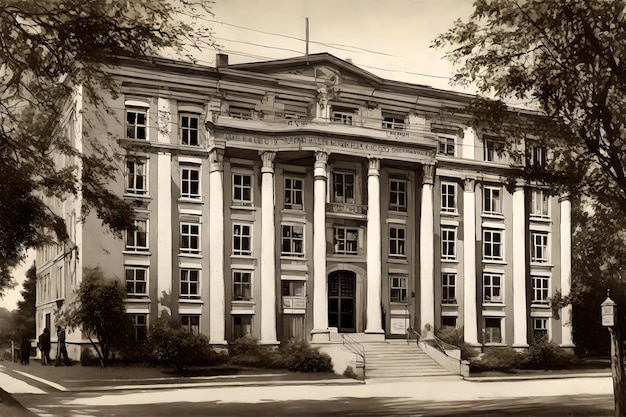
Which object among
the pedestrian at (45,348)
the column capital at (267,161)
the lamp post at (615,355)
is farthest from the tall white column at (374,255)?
the pedestrian at (45,348)

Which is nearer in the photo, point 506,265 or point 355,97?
point 355,97

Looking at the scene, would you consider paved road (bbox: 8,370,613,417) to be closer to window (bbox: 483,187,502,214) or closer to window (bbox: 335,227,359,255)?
window (bbox: 335,227,359,255)

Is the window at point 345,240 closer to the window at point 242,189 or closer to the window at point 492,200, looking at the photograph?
the window at point 242,189

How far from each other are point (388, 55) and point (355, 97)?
1.63 ft

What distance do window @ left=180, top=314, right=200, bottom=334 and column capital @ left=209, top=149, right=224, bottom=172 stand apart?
1201 mm

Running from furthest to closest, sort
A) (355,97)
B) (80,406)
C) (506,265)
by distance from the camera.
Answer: (506,265) < (355,97) < (80,406)

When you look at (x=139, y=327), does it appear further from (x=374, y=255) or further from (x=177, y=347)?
(x=374, y=255)

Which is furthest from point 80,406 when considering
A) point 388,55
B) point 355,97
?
point 388,55

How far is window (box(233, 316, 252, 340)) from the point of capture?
671 centimetres

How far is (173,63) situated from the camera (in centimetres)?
656

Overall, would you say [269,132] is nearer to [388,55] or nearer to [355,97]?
[355,97]

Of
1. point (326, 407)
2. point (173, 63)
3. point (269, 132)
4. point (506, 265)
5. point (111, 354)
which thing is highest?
point (173, 63)

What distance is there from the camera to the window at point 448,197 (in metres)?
7.77

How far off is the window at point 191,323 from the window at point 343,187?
5.45 ft
